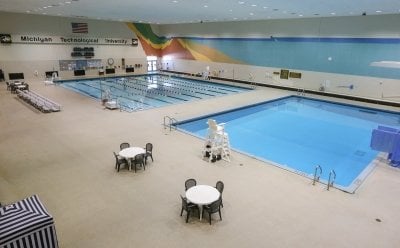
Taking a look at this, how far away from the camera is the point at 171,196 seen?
556 cm

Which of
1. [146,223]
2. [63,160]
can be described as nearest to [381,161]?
[146,223]

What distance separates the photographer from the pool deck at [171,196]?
4.44m

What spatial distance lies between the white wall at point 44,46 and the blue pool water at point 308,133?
1469cm

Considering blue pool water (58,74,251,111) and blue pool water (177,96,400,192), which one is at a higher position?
blue pool water (58,74,251,111)

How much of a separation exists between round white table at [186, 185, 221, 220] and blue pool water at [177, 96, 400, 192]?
278 centimetres

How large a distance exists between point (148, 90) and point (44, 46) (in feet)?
28.7

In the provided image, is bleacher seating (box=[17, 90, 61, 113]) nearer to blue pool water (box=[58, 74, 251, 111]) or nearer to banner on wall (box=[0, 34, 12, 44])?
blue pool water (box=[58, 74, 251, 111])

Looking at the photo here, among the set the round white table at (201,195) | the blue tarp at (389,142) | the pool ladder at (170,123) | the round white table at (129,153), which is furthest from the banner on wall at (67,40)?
the blue tarp at (389,142)

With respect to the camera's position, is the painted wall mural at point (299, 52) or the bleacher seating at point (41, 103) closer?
the bleacher seating at point (41, 103)

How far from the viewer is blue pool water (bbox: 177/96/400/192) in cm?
791

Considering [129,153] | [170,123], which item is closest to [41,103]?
[170,123]

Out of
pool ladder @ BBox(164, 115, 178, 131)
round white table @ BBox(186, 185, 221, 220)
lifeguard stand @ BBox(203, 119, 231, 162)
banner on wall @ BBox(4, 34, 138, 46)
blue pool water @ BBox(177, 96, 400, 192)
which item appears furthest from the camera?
banner on wall @ BBox(4, 34, 138, 46)

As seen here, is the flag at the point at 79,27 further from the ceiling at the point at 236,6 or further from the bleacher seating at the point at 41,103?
the bleacher seating at the point at 41,103

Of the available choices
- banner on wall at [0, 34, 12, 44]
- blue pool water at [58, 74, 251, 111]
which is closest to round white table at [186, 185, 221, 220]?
blue pool water at [58, 74, 251, 111]
